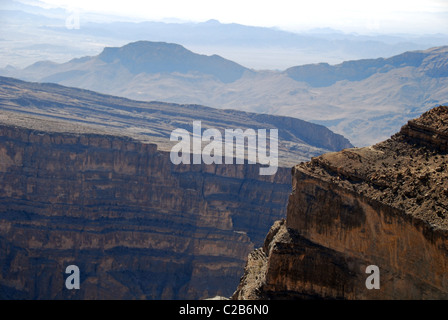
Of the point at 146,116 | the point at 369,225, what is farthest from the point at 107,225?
the point at 146,116

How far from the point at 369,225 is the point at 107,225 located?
53.7m

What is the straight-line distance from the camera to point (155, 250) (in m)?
80.0

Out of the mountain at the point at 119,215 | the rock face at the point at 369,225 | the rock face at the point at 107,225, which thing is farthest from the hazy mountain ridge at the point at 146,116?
the rock face at the point at 369,225

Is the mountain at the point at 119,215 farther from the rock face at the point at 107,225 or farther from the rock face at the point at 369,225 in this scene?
the rock face at the point at 369,225

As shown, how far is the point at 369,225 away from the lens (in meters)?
29.8

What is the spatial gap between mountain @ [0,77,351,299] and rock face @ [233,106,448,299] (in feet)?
142

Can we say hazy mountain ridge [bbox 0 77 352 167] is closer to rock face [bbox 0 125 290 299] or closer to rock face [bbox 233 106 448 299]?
rock face [bbox 0 125 290 299]

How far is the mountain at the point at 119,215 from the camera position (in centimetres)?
7488

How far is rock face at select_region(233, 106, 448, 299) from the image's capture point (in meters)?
27.8

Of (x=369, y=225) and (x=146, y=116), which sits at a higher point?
(x=146, y=116)

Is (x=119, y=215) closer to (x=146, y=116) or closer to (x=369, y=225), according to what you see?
(x=369, y=225)

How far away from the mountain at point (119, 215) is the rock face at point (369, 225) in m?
43.3
